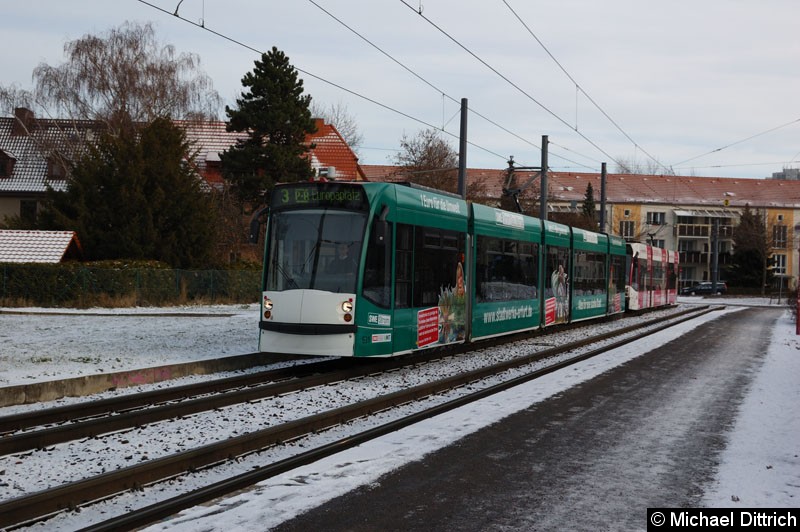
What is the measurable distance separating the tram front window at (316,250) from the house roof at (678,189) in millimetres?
84121

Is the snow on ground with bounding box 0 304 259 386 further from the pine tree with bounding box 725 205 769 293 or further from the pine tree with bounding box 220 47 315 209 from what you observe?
the pine tree with bounding box 725 205 769 293

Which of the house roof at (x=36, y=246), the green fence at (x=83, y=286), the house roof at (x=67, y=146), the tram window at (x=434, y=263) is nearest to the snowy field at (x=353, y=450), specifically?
the tram window at (x=434, y=263)

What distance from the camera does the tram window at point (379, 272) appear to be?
13.6 meters

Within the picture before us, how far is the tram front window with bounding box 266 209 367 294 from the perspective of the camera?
13.6 m

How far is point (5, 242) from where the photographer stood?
34.4 meters

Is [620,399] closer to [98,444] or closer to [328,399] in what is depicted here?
[328,399]

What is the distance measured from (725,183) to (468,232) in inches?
3688

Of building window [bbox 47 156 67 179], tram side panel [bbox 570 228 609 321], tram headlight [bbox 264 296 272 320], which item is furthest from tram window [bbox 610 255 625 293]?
building window [bbox 47 156 67 179]

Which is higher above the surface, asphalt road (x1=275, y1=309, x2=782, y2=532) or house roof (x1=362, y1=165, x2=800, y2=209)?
house roof (x1=362, y1=165, x2=800, y2=209)

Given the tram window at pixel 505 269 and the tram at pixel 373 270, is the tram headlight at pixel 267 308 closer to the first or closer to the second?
the tram at pixel 373 270

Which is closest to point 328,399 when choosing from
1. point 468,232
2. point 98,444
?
point 98,444

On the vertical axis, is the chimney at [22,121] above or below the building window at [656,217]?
above

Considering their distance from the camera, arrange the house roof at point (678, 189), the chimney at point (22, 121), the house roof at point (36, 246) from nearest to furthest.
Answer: the house roof at point (36, 246) → the chimney at point (22, 121) → the house roof at point (678, 189)

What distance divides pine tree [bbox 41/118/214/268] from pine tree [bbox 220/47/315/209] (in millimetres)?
7862
